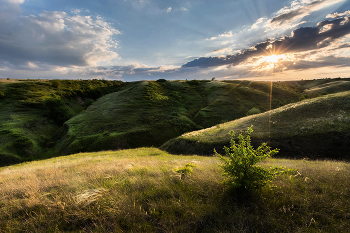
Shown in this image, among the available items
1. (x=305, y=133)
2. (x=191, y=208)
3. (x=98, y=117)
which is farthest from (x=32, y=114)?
(x=305, y=133)

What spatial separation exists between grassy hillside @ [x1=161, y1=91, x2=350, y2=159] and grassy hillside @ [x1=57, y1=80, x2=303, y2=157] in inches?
649

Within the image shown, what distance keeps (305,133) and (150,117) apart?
38.1 meters

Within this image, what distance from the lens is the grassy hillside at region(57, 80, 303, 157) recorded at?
37.6 m

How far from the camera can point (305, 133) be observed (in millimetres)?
17969

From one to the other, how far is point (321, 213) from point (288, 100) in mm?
86732

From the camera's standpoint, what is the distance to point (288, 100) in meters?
72.4

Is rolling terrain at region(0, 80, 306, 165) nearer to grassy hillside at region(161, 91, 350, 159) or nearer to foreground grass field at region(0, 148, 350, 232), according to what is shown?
grassy hillside at region(161, 91, 350, 159)

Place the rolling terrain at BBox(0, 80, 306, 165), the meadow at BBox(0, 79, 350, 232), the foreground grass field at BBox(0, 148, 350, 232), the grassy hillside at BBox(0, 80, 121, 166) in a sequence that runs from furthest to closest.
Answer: the rolling terrain at BBox(0, 80, 306, 165), the grassy hillside at BBox(0, 80, 121, 166), the meadow at BBox(0, 79, 350, 232), the foreground grass field at BBox(0, 148, 350, 232)

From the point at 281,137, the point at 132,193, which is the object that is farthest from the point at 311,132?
the point at 132,193

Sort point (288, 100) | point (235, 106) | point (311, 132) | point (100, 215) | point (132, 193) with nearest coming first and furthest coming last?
1. point (100, 215)
2. point (132, 193)
3. point (311, 132)
4. point (235, 106)
5. point (288, 100)

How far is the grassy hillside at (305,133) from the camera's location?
634 inches

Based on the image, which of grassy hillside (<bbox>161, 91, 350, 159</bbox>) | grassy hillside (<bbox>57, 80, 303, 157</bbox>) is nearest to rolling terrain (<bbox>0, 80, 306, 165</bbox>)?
grassy hillside (<bbox>57, 80, 303, 157</bbox>)

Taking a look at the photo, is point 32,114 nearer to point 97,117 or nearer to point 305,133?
point 97,117

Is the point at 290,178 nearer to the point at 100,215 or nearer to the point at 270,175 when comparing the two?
the point at 270,175
